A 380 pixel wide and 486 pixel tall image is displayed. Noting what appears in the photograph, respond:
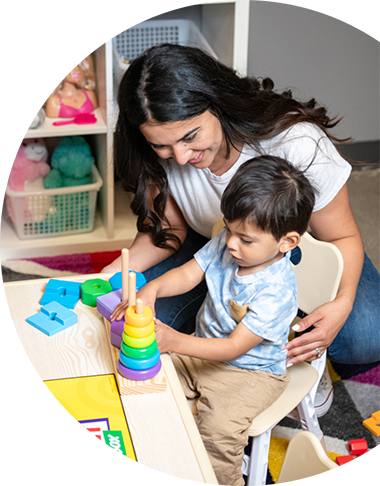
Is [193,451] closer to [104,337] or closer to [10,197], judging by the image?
[104,337]

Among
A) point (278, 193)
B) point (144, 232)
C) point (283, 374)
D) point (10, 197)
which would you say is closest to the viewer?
point (278, 193)

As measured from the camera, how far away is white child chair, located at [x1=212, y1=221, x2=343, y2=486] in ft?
3.48

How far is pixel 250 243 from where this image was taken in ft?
3.21

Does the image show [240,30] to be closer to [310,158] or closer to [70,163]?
[70,163]

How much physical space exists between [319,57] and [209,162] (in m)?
1.65

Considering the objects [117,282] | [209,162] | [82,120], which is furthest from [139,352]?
[82,120]

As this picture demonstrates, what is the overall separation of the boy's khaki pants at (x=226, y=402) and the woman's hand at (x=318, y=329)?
0.06 meters

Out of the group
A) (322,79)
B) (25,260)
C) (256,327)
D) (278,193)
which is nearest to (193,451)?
(256,327)

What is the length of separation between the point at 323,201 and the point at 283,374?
395 mm

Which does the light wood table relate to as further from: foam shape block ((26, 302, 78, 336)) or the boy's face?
the boy's face

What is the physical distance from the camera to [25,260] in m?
2.21

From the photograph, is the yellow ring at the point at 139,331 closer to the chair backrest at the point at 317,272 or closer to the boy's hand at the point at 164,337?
the boy's hand at the point at 164,337

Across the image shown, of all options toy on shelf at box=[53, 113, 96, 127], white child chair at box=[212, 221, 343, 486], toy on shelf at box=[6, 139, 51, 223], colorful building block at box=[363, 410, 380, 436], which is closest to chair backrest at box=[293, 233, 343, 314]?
white child chair at box=[212, 221, 343, 486]

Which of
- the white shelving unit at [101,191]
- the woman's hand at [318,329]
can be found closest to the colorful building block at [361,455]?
the woman's hand at [318,329]
